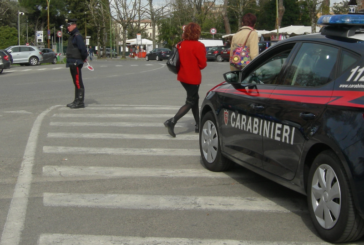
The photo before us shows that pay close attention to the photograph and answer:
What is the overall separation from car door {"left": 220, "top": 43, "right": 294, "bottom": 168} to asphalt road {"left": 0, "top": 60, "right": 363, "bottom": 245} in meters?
0.45

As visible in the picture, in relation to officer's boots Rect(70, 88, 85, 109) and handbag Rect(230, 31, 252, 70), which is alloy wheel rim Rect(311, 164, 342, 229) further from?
officer's boots Rect(70, 88, 85, 109)

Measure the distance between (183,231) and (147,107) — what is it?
8.15m

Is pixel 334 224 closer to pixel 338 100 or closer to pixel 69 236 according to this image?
pixel 338 100

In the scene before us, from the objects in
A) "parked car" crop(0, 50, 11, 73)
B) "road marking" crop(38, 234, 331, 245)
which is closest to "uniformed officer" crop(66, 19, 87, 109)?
"road marking" crop(38, 234, 331, 245)

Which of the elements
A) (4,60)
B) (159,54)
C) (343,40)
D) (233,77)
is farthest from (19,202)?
(159,54)

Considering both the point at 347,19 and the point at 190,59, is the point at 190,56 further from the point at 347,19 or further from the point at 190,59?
the point at 347,19

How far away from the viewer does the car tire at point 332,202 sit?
348 centimetres

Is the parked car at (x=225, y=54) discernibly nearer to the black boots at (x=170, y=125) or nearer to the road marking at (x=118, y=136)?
the road marking at (x=118, y=136)

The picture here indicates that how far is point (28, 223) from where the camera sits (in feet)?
13.9

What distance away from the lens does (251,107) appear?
15.8 feet

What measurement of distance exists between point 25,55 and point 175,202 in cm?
3694

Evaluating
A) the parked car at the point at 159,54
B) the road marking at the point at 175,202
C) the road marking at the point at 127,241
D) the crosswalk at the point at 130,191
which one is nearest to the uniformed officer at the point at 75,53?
the crosswalk at the point at 130,191

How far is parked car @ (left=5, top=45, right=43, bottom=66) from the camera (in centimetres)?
3881

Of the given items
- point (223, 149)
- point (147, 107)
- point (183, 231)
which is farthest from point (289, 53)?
point (147, 107)
